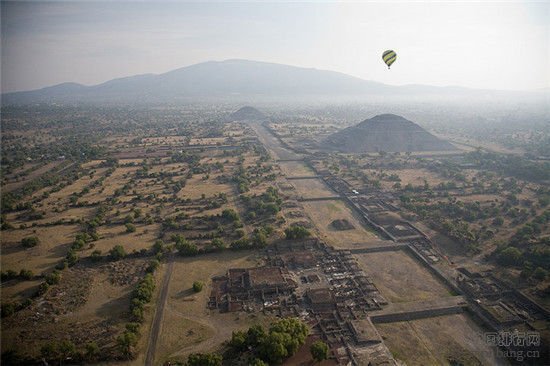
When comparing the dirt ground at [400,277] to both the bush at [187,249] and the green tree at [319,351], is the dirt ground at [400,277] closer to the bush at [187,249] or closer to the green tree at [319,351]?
the green tree at [319,351]

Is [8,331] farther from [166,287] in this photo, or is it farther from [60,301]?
[166,287]

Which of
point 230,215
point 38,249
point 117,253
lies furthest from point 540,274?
point 38,249

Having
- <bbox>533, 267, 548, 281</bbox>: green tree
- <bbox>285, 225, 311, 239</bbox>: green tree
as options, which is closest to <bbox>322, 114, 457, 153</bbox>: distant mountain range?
<bbox>285, 225, 311, 239</bbox>: green tree

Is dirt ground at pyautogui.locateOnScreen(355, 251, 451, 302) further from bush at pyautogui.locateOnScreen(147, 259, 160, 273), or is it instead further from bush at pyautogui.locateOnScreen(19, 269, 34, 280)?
bush at pyautogui.locateOnScreen(19, 269, 34, 280)

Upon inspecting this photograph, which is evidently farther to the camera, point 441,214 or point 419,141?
point 419,141

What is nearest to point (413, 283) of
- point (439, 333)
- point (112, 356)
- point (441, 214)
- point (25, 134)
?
point (439, 333)
